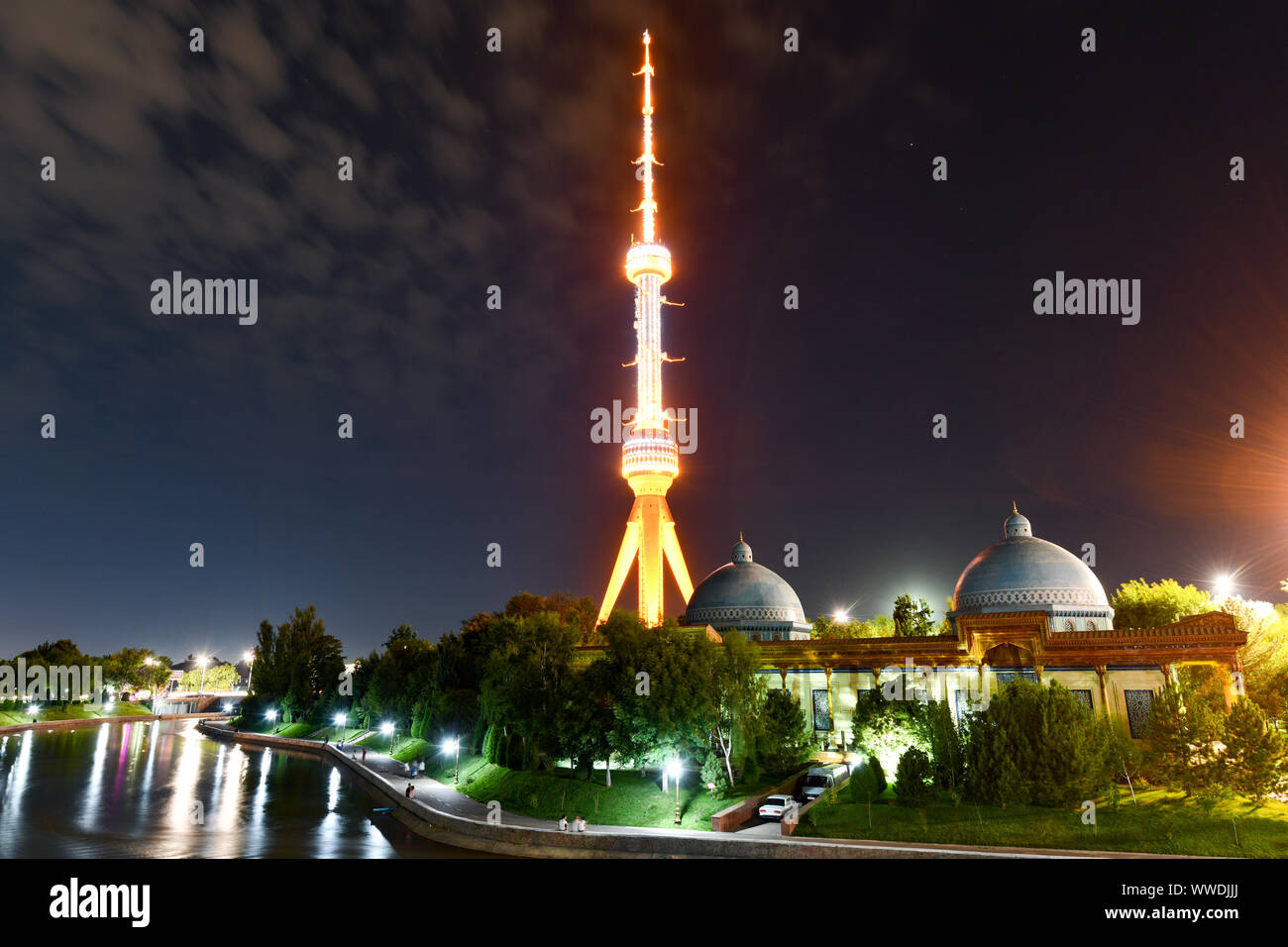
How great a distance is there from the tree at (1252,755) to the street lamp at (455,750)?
34423 mm

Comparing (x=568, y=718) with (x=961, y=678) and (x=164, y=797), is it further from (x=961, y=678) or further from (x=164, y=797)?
(x=164, y=797)

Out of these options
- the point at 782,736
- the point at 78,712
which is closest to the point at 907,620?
the point at 782,736

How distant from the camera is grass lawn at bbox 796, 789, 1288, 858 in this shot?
25.0 m

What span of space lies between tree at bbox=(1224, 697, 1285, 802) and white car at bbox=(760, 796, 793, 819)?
1450 centimetres

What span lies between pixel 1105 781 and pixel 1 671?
12410 centimetres

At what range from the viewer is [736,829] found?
3072cm

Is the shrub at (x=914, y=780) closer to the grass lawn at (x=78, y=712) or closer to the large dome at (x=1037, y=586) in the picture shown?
the large dome at (x=1037, y=586)

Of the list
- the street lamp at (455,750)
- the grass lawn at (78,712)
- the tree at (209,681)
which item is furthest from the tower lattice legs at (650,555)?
the tree at (209,681)

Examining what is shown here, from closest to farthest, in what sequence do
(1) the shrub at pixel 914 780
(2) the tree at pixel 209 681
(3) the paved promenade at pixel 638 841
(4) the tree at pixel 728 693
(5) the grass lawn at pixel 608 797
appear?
(3) the paved promenade at pixel 638 841
(1) the shrub at pixel 914 780
(5) the grass lawn at pixel 608 797
(4) the tree at pixel 728 693
(2) the tree at pixel 209 681

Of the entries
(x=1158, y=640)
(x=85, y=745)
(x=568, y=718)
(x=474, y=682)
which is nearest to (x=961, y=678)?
(x=1158, y=640)

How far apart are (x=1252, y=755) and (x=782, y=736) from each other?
1728cm

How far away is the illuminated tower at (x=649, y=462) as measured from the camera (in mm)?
80625

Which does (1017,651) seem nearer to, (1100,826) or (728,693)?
(1100,826)

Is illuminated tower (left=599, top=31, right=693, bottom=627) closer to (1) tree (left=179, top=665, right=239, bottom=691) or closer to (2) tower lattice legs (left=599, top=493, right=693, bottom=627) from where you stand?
(2) tower lattice legs (left=599, top=493, right=693, bottom=627)
